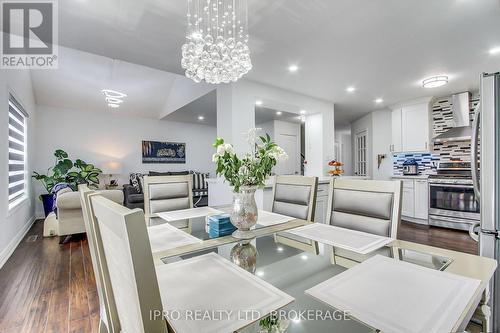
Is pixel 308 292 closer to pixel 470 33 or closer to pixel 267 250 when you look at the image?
pixel 267 250

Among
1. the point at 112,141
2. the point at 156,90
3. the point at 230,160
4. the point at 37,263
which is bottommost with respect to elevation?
the point at 37,263

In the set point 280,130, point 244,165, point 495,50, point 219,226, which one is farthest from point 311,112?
point 219,226

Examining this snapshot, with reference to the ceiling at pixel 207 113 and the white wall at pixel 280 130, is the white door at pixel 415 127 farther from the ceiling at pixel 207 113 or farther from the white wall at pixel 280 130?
the white wall at pixel 280 130

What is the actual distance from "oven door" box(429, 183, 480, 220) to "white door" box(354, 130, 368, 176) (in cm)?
204

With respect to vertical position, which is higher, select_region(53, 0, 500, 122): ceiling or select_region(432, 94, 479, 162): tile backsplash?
select_region(53, 0, 500, 122): ceiling

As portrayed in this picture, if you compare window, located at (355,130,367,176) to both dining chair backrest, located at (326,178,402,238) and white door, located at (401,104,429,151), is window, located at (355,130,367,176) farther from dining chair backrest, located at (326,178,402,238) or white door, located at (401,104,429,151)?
dining chair backrest, located at (326,178,402,238)

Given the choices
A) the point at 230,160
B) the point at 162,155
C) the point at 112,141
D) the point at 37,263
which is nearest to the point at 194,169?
the point at 162,155

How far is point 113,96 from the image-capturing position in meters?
4.98

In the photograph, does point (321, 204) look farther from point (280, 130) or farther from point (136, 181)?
point (136, 181)

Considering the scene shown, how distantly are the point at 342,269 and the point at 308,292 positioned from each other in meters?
0.28

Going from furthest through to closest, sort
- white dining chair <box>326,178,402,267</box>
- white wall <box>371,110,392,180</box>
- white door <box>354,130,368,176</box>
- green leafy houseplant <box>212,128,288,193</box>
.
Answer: white door <box>354,130,368,176</box>, white wall <box>371,110,392,180</box>, white dining chair <box>326,178,402,267</box>, green leafy houseplant <box>212,128,288,193</box>

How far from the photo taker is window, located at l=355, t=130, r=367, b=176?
631 centimetres

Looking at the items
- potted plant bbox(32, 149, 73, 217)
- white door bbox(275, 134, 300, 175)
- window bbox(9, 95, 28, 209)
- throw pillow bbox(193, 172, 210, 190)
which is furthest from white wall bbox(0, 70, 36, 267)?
white door bbox(275, 134, 300, 175)

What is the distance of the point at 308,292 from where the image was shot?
714 mm
